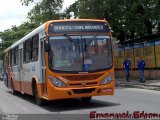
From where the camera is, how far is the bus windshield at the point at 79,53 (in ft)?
47.6

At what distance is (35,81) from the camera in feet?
55.0

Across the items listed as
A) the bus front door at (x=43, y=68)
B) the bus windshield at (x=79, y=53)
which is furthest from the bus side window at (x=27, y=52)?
the bus windshield at (x=79, y=53)

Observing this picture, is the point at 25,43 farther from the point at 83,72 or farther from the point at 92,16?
the point at 92,16

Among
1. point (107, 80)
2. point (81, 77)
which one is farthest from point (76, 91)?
point (107, 80)

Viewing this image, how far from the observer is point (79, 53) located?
48.3 ft

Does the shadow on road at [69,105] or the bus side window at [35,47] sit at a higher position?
the bus side window at [35,47]

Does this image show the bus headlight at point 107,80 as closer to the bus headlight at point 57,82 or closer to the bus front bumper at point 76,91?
the bus front bumper at point 76,91

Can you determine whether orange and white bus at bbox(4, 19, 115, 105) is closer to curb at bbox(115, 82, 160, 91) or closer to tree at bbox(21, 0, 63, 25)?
curb at bbox(115, 82, 160, 91)

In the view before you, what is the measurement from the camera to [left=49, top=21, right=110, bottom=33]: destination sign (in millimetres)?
14891

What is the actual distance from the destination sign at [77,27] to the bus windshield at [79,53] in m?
0.26

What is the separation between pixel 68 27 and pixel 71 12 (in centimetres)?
2623

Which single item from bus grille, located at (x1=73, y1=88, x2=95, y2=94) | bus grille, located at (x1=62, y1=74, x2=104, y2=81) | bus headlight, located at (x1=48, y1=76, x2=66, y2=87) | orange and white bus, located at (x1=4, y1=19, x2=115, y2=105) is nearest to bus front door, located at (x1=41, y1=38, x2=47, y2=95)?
orange and white bus, located at (x1=4, y1=19, x2=115, y2=105)

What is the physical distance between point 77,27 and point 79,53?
100 centimetres

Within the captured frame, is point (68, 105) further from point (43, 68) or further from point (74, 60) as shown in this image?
point (74, 60)
